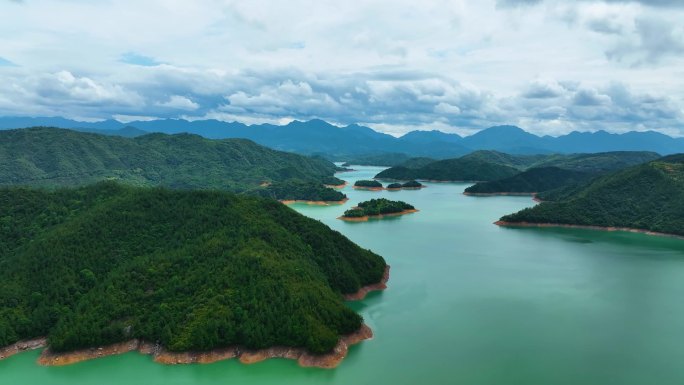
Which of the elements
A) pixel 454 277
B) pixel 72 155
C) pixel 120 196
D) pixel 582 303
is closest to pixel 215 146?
pixel 72 155

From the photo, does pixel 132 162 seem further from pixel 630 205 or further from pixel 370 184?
pixel 630 205

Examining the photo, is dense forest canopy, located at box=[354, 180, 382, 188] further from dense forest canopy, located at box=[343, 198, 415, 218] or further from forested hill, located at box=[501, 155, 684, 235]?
forested hill, located at box=[501, 155, 684, 235]

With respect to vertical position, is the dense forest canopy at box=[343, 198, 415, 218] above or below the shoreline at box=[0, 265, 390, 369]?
above

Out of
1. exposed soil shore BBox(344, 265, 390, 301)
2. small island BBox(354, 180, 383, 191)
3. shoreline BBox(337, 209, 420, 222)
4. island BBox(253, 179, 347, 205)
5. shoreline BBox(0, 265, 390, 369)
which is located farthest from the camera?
small island BBox(354, 180, 383, 191)

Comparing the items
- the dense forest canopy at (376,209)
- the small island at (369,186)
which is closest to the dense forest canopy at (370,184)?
the small island at (369,186)

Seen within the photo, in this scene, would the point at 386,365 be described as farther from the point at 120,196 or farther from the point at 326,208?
the point at 326,208

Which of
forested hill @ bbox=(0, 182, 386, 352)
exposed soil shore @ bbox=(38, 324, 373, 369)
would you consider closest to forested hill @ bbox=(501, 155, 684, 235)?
forested hill @ bbox=(0, 182, 386, 352)
